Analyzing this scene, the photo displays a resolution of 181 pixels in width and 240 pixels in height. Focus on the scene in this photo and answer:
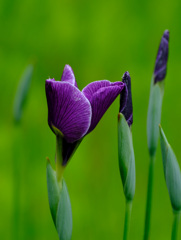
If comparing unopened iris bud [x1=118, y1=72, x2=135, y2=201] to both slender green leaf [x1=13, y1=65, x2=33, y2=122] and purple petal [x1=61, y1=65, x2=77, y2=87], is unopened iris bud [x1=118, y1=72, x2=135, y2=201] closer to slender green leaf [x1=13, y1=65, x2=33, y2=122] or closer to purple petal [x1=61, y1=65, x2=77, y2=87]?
purple petal [x1=61, y1=65, x2=77, y2=87]

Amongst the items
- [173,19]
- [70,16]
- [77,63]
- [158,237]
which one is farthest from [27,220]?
[173,19]

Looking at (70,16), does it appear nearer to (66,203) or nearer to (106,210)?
(106,210)

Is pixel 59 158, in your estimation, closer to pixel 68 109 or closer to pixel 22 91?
pixel 68 109

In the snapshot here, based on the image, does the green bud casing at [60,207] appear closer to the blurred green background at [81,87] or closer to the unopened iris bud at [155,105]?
the unopened iris bud at [155,105]

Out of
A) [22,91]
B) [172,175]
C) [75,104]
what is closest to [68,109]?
[75,104]

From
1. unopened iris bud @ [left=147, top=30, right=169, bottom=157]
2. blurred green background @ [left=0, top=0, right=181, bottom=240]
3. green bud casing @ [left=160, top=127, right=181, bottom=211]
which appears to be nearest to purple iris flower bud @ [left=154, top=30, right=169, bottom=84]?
unopened iris bud @ [left=147, top=30, right=169, bottom=157]

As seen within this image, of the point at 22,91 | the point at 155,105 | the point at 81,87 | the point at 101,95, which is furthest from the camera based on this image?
the point at 81,87
